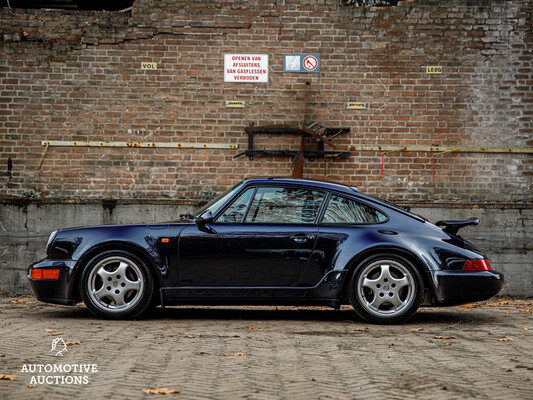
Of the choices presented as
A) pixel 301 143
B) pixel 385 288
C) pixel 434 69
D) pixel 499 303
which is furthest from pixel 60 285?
pixel 434 69

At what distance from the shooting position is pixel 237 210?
7047mm

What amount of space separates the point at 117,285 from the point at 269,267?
145 cm

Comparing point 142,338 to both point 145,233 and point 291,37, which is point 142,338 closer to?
point 145,233

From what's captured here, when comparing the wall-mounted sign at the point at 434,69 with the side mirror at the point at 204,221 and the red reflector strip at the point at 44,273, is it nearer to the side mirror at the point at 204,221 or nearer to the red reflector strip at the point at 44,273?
the side mirror at the point at 204,221

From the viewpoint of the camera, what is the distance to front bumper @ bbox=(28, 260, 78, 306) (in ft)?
22.7

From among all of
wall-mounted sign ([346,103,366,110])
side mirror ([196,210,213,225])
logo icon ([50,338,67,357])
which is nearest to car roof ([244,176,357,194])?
side mirror ([196,210,213,225])

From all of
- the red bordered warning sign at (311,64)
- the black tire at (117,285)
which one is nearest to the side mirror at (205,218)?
the black tire at (117,285)

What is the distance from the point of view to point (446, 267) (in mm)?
6828

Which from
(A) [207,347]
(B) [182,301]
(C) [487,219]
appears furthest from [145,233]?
(C) [487,219]

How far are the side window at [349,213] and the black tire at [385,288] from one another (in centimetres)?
43

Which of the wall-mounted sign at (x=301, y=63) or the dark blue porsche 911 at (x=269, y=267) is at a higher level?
the wall-mounted sign at (x=301, y=63)

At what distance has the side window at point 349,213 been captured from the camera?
7.05 m

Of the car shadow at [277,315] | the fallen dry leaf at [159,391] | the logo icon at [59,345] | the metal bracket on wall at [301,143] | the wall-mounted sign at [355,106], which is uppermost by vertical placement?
the wall-mounted sign at [355,106]

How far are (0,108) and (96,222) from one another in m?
2.32
